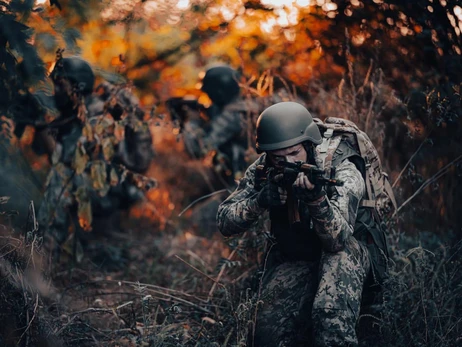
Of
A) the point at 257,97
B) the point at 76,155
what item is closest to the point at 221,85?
the point at 257,97

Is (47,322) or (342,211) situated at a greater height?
(342,211)

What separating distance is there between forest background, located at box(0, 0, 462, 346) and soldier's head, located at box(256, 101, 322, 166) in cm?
74

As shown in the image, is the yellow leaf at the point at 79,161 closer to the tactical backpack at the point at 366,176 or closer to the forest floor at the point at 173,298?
the forest floor at the point at 173,298

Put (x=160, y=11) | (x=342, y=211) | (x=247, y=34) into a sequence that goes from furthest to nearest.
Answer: (x=160, y=11) < (x=247, y=34) < (x=342, y=211)

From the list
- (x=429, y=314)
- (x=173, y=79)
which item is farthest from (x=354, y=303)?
(x=173, y=79)

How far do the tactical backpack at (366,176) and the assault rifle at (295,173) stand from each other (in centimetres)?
33

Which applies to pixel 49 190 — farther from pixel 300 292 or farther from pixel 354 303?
pixel 354 303

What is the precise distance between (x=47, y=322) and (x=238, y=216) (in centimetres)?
106

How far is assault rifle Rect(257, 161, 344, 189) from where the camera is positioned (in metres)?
2.44

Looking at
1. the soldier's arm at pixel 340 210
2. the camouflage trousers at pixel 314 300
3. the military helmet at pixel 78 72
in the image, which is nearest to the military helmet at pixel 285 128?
the soldier's arm at pixel 340 210

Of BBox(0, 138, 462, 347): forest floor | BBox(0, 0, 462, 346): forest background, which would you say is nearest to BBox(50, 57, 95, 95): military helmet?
BBox(0, 0, 462, 346): forest background

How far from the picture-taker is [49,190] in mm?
4375

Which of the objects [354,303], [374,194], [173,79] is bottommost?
[173,79]

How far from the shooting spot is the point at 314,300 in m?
2.71
